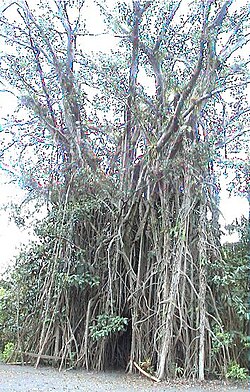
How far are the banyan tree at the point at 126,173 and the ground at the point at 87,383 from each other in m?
0.17

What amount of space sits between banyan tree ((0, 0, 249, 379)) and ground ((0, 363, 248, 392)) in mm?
173

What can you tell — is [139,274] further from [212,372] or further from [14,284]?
[14,284]

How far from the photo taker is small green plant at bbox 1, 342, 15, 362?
3747 millimetres

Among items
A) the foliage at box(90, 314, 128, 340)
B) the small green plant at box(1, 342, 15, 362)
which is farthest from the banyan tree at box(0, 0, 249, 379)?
the small green plant at box(1, 342, 15, 362)

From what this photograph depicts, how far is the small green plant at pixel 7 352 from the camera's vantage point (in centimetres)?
375

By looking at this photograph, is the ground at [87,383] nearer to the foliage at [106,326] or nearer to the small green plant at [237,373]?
the small green plant at [237,373]

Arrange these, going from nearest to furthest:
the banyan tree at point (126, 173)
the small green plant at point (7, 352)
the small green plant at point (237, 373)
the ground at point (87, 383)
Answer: the ground at point (87, 383) → the small green plant at point (237, 373) → the banyan tree at point (126, 173) → the small green plant at point (7, 352)

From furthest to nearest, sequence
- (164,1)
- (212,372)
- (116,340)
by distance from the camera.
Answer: (164,1), (116,340), (212,372)

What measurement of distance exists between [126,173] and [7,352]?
176 centimetres

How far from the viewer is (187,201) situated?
3.35 m

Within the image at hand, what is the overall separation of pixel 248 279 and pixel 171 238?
2.05ft

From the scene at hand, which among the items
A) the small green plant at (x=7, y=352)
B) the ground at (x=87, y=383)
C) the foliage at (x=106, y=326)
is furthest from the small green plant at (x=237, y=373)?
the small green plant at (x=7, y=352)

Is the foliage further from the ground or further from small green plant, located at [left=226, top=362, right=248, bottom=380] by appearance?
small green plant, located at [left=226, top=362, right=248, bottom=380]

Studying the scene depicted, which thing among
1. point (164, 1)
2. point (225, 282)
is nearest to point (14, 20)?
point (164, 1)
